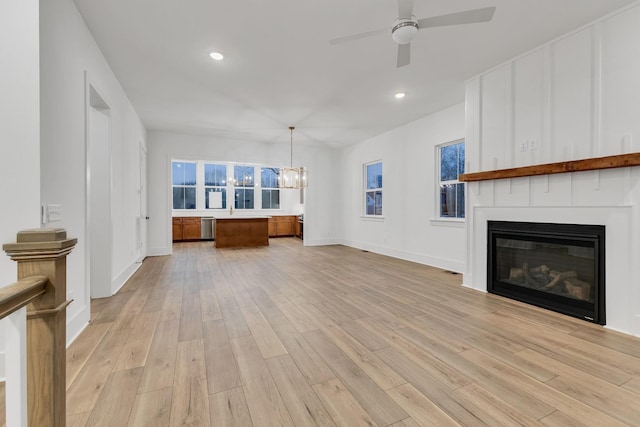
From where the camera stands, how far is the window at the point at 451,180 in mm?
4863

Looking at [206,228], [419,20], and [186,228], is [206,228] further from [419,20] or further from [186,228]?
[419,20]

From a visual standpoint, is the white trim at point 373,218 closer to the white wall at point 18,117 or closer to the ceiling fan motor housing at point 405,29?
the ceiling fan motor housing at point 405,29

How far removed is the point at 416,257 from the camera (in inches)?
220

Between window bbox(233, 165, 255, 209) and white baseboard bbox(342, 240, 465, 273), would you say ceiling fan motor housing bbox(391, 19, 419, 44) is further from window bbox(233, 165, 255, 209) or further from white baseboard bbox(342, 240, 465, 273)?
window bbox(233, 165, 255, 209)

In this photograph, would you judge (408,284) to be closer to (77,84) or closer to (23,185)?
(23,185)

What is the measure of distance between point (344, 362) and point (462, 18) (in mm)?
2614

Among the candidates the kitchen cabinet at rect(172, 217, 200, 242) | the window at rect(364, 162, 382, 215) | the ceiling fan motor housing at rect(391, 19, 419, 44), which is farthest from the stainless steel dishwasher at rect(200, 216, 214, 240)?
the ceiling fan motor housing at rect(391, 19, 419, 44)

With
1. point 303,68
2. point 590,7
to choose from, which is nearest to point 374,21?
point 303,68

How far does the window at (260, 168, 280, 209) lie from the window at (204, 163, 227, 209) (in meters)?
1.33

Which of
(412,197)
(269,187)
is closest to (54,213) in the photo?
(412,197)

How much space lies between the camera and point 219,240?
7570 millimetres

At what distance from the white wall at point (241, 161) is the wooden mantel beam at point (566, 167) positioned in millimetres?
4911

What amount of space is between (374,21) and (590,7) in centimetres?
183

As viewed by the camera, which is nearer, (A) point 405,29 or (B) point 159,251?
(A) point 405,29
